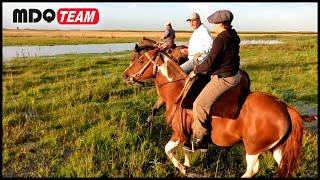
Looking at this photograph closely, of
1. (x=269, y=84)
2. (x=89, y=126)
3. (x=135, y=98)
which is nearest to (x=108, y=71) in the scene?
(x=135, y=98)

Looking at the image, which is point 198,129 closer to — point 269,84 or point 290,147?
point 290,147

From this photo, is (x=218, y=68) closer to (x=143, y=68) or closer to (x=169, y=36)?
(x=143, y=68)

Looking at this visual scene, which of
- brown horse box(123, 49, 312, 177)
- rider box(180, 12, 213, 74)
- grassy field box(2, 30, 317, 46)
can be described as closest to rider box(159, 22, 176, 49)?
rider box(180, 12, 213, 74)

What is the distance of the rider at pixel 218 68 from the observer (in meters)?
4.77

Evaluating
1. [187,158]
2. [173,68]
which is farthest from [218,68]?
[187,158]

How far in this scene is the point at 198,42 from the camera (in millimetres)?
6500

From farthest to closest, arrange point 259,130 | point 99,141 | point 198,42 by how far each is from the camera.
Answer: point 99,141 → point 198,42 → point 259,130

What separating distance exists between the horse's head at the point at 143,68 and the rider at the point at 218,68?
0.99 metres

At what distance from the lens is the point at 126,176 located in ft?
18.3

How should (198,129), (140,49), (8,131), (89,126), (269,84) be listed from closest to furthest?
(198,129) < (140,49) < (8,131) < (89,126) < (269,84)

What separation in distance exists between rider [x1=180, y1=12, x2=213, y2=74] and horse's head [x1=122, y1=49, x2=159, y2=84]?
796 millimetres

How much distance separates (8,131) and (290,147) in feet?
20.4

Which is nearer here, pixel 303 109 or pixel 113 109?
pixel 113 109

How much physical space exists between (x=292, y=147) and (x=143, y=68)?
2.92 meters
